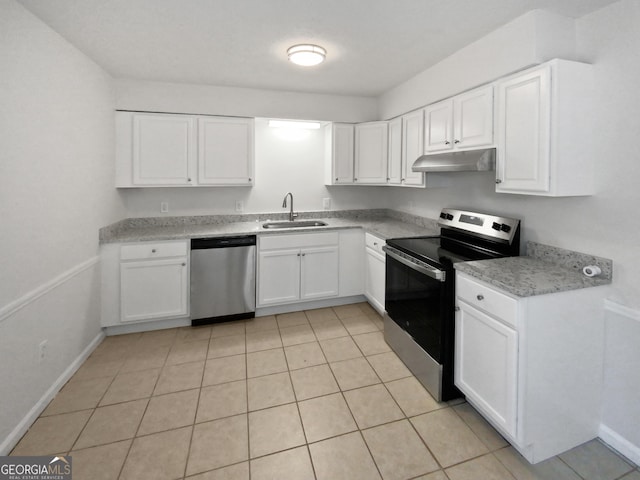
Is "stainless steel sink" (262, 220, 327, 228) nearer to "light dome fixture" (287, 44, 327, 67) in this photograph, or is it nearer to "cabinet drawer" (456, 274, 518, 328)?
"light dome fixture" (287, 44, 327, 67)

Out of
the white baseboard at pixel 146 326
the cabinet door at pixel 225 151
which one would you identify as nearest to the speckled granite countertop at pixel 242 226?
the cabinet door at pixel 225 151

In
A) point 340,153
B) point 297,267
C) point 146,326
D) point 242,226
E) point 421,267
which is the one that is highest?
point 340,153

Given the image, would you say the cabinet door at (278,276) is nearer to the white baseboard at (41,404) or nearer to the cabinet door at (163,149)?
the cabinet door at (163,149)

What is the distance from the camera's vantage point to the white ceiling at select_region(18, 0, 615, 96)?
1.87 metres

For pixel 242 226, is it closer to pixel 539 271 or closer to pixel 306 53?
pixel 306 53

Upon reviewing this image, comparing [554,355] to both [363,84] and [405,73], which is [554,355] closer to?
[405,73]

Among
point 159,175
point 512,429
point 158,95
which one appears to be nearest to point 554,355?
point 512,429

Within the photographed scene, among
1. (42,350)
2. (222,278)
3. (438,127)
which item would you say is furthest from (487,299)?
(42,350)

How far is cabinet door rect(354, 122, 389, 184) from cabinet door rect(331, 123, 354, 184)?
0.23 ft

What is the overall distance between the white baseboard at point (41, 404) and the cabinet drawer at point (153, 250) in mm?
771

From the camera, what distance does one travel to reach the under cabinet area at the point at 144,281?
9.48ft

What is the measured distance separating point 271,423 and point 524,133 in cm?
225

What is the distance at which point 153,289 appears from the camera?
299cm

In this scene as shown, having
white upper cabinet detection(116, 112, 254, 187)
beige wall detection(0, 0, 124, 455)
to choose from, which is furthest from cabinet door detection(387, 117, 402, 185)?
beige wall detection(0, 0, 124, 455)
